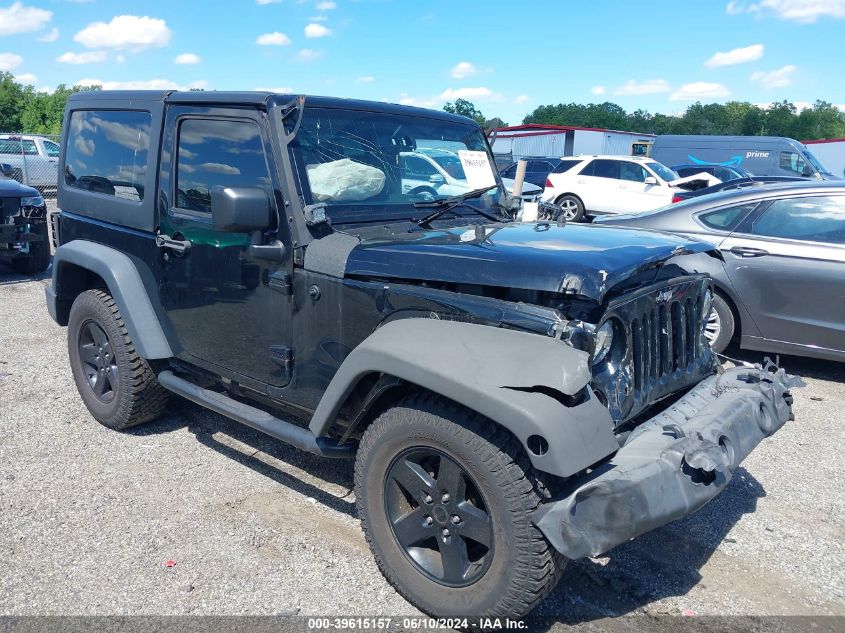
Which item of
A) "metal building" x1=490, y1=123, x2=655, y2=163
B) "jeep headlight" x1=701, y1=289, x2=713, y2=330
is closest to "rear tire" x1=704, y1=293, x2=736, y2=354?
"jeep headlight" x1=701, y1=289, x2=713, y2=330

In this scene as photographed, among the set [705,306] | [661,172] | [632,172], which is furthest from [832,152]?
[705,306]

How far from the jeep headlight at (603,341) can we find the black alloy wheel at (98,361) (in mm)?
3039

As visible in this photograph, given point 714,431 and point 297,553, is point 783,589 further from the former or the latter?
point 297,553

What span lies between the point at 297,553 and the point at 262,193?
165 cm

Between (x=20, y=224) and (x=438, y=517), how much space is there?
8543 mm

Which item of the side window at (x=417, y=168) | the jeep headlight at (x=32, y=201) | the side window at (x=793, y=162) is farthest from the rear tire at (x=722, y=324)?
the side window at (x=793, y=162)

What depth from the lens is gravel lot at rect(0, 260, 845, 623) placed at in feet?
9.73

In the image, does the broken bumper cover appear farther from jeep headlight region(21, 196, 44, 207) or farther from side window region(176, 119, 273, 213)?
jeep headlight region(21, 196, 44, 207)

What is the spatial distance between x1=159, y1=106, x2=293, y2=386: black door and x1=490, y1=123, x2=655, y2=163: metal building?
31.4 m

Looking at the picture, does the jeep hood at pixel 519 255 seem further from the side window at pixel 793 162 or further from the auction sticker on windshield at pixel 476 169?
the side window at pixel 793 162

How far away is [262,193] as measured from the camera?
10.3 ft

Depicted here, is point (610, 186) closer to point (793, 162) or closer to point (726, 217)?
point (726, 217)

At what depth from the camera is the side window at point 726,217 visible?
19.7 ft

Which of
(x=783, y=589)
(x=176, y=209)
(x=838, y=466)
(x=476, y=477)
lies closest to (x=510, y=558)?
(x=476, y=477)
